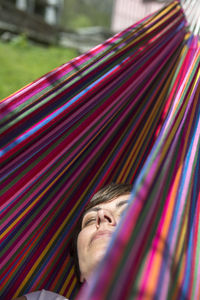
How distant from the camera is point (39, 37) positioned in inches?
381

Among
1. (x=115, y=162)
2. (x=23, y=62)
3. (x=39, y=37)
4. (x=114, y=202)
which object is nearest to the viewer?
(x=114, y=202)

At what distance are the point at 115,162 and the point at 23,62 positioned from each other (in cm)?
593

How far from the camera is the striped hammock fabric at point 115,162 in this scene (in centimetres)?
70

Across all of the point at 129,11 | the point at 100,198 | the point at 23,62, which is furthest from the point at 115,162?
the point at 129,11

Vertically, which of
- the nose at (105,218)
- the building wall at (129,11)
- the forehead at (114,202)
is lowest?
the nose at (105,218)

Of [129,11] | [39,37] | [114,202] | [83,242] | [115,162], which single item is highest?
[129,11]

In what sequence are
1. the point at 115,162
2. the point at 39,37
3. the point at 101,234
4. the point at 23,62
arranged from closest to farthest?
the point at 101,234 < the point at 115,162 < the point at 23,62 < the point at 39,37

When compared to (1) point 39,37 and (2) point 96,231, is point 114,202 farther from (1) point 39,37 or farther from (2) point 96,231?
(1) point 39,37

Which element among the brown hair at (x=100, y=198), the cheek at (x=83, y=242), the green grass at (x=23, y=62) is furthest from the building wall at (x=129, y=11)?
the cheek at (x=83, y=242)

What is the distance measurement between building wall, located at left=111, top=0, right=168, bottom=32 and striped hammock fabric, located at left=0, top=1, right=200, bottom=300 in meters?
11.3

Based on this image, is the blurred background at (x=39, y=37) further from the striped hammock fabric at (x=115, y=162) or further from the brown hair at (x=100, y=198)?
the brown hair at (x=100, y=198)

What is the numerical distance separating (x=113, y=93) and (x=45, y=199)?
1.58 feet

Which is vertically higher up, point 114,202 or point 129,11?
point 129,11

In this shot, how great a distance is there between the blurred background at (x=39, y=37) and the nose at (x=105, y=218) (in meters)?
2.55
